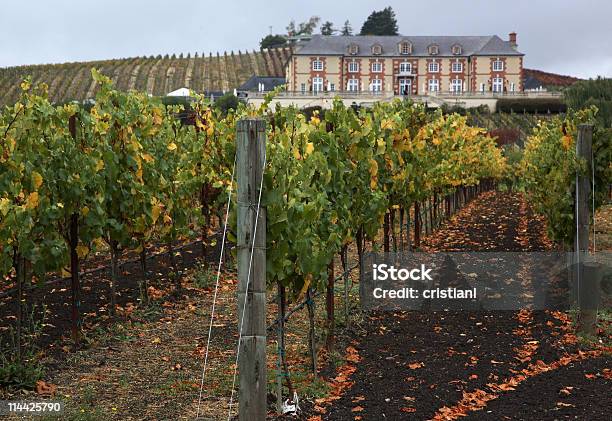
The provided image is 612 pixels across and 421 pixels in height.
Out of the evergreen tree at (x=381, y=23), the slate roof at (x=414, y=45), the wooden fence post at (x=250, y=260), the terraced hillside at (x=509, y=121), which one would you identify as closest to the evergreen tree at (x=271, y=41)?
the evergreen tree at (x=381, y=23)

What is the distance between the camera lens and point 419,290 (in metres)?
13.0

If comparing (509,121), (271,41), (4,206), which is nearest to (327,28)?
(271,41)

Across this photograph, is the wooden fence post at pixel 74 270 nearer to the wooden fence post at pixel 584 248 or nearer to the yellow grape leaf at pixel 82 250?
the yellow grape leaf at pixel 82 250

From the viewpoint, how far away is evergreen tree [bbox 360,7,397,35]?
399 ft

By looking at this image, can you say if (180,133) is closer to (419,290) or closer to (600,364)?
(419,290)

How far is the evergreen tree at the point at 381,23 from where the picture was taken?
121625 mm

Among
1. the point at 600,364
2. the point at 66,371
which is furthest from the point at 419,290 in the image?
the point at 66,371

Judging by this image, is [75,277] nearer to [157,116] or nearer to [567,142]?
[157,116]

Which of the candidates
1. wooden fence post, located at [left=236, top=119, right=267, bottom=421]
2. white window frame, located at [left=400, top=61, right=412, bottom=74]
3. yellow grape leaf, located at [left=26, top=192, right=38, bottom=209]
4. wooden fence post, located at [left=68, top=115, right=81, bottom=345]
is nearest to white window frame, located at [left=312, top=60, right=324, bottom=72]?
white window frame, located at [left=400, top=61, right=412, bottom=74]

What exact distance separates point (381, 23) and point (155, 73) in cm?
3884

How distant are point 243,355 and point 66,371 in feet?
9.96
